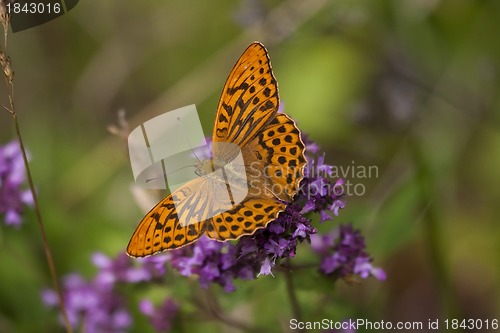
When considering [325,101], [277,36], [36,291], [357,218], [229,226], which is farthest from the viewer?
[325,101]

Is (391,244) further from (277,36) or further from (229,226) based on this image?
(277,36)

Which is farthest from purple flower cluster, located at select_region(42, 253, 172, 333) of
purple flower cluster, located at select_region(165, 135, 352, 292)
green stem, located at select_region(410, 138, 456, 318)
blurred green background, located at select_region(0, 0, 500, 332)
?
green stem, located at select_region(410, 138, 456, 318)

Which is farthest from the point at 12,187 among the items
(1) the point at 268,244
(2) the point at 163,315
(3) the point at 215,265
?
(1) the point at 268,244

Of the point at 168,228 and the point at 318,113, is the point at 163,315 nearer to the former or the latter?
the point at 168,228

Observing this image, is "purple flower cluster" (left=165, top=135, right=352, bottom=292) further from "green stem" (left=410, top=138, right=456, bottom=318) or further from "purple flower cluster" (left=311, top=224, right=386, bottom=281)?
"green stem" (left=410, top=138, right=456, bottom=318)

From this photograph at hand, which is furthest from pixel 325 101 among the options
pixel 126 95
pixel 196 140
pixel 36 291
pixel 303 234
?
pixel 303 234
